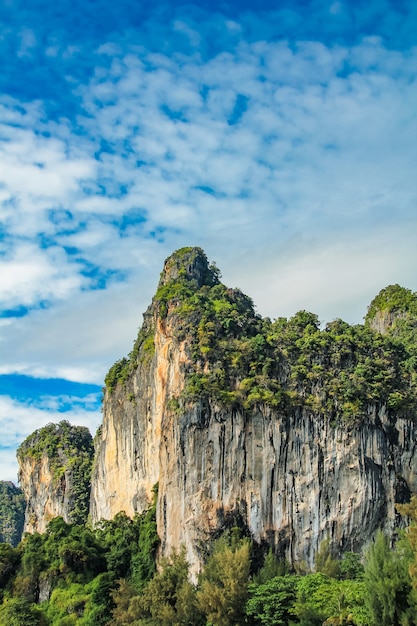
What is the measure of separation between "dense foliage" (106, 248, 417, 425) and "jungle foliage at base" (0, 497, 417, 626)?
6.82m

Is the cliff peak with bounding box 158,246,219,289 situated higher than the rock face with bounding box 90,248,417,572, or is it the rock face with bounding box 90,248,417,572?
the cliff peak with bounding box 158,246,219,289

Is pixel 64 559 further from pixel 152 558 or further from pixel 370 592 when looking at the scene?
pixel 370 592

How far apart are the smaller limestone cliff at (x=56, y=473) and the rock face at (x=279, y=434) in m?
20.5

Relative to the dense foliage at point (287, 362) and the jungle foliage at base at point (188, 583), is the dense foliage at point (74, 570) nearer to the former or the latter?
the jungle foliage at base at point (188, 583)

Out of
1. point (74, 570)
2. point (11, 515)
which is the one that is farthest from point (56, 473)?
point (11, 515)

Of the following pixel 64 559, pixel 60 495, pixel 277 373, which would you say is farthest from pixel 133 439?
pixel 60 495

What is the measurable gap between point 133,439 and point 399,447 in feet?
56.7

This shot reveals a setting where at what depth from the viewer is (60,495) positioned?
5688cm

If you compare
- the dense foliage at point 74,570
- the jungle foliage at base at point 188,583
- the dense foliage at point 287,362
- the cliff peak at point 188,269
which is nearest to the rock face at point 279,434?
the dense foliage at point 287,362

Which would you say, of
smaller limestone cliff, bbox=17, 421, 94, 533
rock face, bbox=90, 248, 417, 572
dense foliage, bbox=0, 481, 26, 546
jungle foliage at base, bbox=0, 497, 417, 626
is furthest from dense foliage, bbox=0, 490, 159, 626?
dense foliage, bbox=0, 481, 26, 546

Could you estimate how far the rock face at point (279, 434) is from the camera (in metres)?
32.1

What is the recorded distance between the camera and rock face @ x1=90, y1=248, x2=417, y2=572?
32125mm

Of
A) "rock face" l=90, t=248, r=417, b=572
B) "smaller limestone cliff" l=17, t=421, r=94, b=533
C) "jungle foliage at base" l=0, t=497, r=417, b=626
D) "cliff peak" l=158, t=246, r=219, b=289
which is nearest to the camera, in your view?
"jungle foliage at base" l=0, t=497, r=417, b=626

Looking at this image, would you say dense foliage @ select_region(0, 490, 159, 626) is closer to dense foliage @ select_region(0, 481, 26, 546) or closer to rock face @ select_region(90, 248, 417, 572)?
rock face @ select_region(90, 248, 417, 572)
